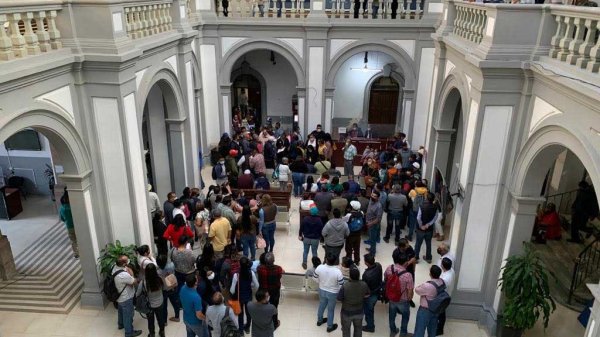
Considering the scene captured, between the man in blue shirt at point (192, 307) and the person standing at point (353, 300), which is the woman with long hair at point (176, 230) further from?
the person standing at point (353, 300)

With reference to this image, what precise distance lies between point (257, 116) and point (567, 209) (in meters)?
12.4

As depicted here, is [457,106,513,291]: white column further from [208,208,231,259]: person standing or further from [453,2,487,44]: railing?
[208,208,231,259]: person standing

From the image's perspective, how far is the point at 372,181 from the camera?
1145 centimetres

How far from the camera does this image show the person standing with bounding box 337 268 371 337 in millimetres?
7016

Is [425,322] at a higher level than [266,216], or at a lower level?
lower

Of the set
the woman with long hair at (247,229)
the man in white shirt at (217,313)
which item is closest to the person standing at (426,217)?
the woman with long hair at (247,229)

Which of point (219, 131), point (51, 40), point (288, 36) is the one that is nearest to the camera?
point (51, 40)

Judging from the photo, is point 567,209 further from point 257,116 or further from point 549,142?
point 257,116

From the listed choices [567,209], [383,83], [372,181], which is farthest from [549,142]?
[383,83]

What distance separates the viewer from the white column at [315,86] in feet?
50.4

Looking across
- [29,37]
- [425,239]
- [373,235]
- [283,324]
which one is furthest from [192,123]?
[425,239]

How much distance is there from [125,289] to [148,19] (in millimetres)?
5090

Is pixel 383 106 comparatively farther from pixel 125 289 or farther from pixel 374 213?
pixel 125 289

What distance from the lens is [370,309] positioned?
26.0ft
